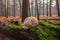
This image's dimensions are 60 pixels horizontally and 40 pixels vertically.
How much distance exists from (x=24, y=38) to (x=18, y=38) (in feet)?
0.28

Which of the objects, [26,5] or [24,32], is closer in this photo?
[24,32]

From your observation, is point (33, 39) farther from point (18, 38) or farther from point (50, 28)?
point (50, 28)

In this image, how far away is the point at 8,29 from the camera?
264 centimetres

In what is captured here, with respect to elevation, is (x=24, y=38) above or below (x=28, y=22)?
below

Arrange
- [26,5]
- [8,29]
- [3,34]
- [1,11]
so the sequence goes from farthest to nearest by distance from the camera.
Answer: [1,11]
[26,5]
[8,29]
[3,34]

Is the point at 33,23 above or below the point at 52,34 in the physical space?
above

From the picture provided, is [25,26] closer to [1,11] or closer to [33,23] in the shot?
[33,23]

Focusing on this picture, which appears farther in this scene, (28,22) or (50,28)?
(50,28)

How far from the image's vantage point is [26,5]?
8.88 m

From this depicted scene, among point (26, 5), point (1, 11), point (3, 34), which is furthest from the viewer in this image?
point (1, 11)

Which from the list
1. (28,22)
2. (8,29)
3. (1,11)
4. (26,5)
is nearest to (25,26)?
(28,22)

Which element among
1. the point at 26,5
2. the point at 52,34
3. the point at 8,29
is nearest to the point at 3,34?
the point at 8,29

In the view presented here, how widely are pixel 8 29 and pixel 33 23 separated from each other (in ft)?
1.25

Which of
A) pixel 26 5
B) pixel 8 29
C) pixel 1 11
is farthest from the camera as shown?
pixel 1 11
